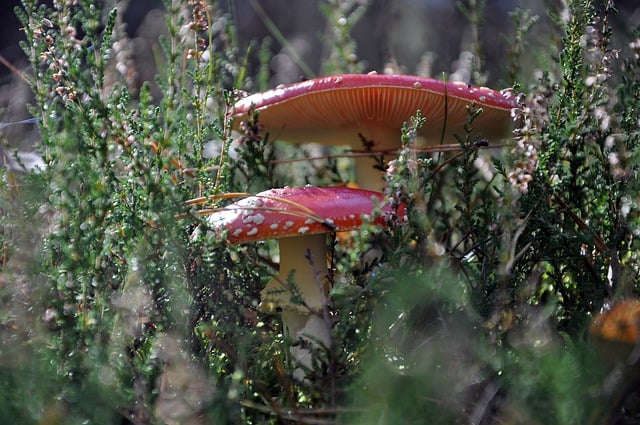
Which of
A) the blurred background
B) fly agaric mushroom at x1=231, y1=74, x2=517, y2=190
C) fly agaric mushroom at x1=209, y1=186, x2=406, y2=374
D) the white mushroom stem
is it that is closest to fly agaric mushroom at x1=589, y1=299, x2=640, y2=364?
fly agaric mushroom at x1=209, y1=186, x2=406, y2=374

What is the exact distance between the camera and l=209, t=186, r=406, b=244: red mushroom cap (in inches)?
52.3

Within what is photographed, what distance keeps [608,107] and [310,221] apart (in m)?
0.72

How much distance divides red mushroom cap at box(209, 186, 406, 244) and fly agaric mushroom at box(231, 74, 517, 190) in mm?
258

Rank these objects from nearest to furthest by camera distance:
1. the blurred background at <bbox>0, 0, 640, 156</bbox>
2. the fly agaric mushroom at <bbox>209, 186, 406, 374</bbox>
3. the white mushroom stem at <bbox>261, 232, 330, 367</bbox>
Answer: the fly agaric mushroom at <bbox>209, 186, 406, 374</bbox> → the white mushroom stem at <bbox>261, 232, 330, 367</bbox> → the blurred background at <bbox>0, 0, 640, 156</bbox>

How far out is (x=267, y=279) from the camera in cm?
155

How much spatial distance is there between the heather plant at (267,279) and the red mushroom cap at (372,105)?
111mm

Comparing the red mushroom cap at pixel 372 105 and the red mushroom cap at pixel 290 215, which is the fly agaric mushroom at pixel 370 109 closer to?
the red mushroom cap at pixel 372 105

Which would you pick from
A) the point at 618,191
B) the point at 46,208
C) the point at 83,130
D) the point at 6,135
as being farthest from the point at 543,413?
the point at 6,135

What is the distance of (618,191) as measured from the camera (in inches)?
56.9

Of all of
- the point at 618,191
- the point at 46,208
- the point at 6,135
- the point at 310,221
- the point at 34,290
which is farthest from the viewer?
the point at 6,135

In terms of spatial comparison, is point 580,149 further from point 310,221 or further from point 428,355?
point 428,355

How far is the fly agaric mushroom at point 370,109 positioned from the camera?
1622 mm

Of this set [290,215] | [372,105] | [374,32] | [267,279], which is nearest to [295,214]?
[290,215]

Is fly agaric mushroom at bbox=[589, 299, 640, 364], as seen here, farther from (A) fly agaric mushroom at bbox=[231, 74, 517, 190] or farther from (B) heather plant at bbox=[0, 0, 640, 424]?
(A) fly agaric mushroom at bbox=[231, 74, 517, 190]
